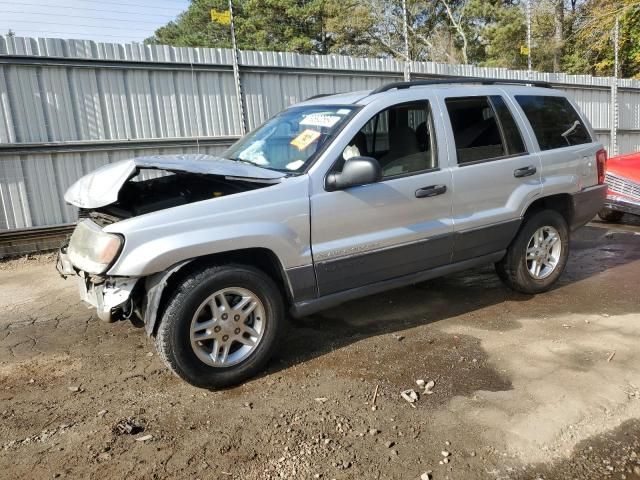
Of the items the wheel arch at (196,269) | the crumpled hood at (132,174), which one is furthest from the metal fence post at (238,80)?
the wheel arch at (196,269)

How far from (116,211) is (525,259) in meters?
3.58

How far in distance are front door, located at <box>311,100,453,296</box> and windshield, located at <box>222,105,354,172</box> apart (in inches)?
8.6

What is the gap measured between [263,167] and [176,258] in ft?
3.54

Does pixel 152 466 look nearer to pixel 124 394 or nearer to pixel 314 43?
pixel 124 394

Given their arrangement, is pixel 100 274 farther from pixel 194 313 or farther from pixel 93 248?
pixel 194 313

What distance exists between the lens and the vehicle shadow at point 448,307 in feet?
13.9

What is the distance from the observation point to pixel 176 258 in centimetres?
317

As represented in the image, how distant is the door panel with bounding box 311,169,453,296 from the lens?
11.9ft

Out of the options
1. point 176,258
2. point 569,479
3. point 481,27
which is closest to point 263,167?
point 176,258

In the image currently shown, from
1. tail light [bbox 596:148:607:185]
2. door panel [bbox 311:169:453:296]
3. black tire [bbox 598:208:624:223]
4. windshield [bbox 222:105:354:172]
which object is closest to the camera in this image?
door panel [bbox 311:169:453:296]

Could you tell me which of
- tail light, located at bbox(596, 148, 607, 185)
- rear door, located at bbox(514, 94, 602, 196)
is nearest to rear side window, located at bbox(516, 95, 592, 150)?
rear door, located at bbox(514, 94, 602, 196)

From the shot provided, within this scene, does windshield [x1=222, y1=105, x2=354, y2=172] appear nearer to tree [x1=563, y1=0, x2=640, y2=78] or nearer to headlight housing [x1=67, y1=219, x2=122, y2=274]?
headlight housing [x1=67, y1=219, x2=122, y2=274]

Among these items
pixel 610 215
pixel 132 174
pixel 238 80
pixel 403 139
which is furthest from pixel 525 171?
pixel 238 80

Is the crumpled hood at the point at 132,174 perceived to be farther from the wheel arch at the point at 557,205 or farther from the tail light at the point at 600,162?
the tail light at the point at 600,162
